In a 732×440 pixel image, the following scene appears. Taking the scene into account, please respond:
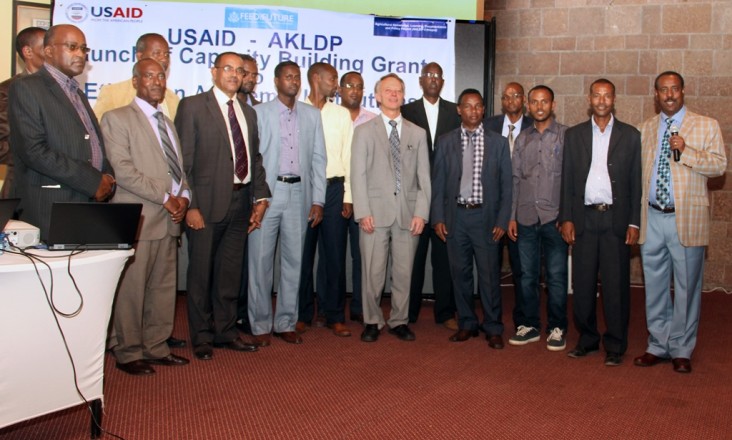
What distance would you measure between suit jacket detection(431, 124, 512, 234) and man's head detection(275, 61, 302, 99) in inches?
41.7

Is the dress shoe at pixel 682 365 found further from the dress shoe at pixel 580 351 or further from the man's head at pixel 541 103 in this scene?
the man's head at pixel 541 103

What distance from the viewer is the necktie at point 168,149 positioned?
14.4 ft

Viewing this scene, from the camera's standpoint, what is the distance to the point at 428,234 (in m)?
5.65

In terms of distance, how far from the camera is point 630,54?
7492 mm

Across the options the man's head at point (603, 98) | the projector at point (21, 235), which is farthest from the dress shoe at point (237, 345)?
the man's head at point (603, 98)

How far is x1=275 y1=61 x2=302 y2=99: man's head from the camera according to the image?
5035 millimetres

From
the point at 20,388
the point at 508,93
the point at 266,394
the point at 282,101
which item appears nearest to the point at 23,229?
the point at 20,388

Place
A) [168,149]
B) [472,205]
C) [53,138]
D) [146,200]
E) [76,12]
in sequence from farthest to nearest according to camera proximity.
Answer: [76,12], [472,205], [168,149], [146,200], [53,138]

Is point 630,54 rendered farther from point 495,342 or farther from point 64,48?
point 64,48

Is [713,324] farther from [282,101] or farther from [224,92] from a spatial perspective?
[224,92]

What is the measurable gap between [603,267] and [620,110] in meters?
3.24

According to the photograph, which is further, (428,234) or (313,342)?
(428,234)

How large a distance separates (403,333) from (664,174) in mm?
1960

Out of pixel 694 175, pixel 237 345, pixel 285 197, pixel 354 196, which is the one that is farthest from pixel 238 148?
pixel 694 175
